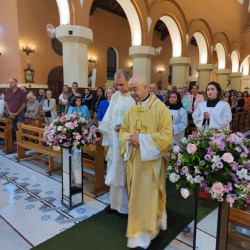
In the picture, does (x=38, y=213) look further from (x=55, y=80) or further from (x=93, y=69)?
(x=93, y=69)

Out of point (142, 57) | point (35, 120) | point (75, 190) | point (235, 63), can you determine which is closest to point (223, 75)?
point (235, 63)

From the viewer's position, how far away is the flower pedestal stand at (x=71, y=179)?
10.8 ft

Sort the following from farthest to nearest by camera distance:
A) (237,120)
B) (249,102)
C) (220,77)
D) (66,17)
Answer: (220,77) → (249,102) → (237,120) → (66,17)

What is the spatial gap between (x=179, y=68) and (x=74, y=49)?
650cm

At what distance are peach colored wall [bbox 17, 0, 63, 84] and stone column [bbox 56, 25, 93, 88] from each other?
4.39 meters

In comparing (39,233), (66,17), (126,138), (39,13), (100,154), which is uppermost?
(39,13)

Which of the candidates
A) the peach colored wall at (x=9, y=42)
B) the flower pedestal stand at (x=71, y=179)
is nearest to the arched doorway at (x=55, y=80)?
the peach colored wall at (x=9, y=42)

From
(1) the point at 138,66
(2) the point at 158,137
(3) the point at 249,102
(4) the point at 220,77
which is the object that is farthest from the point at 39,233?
(4) the point at 220,77

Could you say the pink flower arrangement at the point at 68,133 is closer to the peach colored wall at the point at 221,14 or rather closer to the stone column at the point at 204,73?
the peach colored wall at the point at 221,14

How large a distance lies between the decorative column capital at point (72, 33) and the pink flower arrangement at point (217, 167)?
578cm

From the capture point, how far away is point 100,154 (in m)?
3.81

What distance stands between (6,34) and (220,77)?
14.3 m

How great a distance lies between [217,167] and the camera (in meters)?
1.61

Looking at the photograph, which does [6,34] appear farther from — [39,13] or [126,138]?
[126,138]
